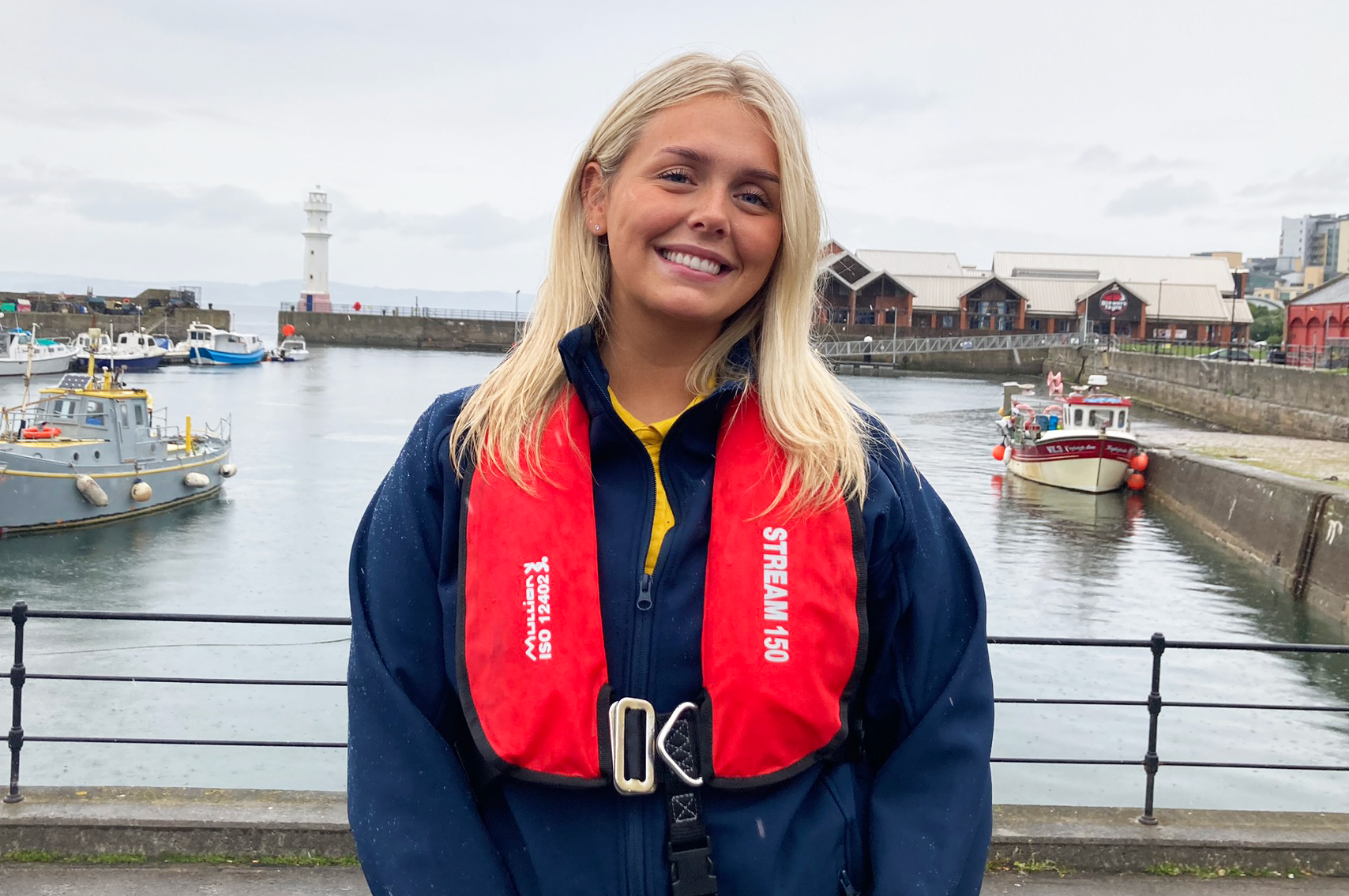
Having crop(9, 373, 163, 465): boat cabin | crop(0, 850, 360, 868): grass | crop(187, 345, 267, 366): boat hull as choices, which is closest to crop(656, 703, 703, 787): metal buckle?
crop(0, 850, 360, 868): grass

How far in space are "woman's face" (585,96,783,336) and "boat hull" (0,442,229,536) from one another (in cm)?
2562

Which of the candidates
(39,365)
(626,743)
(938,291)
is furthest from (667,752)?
(938,291)

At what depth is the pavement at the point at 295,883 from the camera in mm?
3848

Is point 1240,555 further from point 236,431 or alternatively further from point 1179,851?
point 236,431

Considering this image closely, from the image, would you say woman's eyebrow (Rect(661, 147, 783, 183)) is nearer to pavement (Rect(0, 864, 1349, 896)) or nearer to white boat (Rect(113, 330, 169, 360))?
pavement (Rect(0, 864, 1349, 896))

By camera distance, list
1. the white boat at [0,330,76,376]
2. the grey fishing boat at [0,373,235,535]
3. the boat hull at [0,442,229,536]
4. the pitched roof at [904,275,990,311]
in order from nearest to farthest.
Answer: the boat hull at [0,442,229,536] → the grey fishing boat at [0,373,235,535] → the white boat at [0,330,76,376] → the pitched roof at [904,275,990,311]

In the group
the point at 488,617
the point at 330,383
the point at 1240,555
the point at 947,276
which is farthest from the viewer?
the point at 947,276

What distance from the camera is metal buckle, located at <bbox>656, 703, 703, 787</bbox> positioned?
173 cm

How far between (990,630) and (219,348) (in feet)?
214

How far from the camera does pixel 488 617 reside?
71.0 inches

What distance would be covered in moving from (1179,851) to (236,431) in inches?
1709

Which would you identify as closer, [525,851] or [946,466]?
[525,851]

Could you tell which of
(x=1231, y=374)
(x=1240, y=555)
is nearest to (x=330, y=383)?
(x=1231, y=374)

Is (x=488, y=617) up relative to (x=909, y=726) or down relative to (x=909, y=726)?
up
